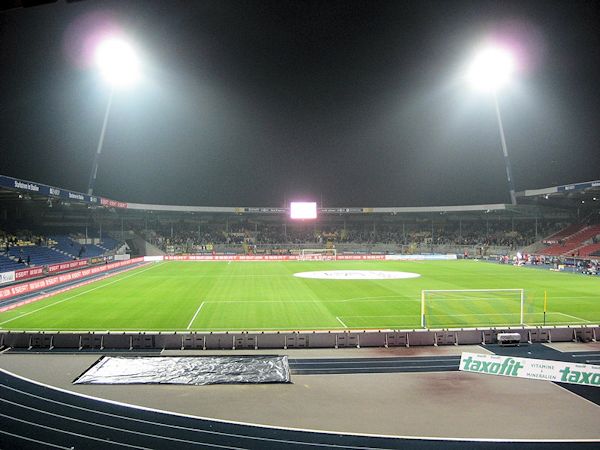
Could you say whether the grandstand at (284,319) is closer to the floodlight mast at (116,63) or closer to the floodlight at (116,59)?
the floodlight mast at (116,63)

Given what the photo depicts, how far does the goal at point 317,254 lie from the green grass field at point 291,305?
27.3m

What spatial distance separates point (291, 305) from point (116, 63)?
3690cm

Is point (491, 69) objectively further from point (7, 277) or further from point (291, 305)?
point (7, 277)

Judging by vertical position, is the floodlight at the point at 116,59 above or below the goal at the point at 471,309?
above

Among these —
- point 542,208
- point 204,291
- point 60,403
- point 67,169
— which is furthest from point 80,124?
point 542,208

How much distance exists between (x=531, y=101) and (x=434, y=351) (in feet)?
144

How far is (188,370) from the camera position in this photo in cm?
1416

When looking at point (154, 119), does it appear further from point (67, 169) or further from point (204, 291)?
point (204, 291)

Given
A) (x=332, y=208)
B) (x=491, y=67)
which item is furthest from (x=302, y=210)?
(x=491, y=67)

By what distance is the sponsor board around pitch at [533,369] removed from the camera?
13070mm

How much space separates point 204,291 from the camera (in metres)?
31.5

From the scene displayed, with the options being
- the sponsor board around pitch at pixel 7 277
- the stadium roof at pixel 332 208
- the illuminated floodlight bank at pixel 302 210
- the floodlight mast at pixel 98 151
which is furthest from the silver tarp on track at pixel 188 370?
the illuminated floodlight bank at pixel 302 210

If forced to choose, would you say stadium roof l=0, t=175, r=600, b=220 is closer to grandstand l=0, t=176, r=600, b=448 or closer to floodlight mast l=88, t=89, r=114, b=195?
grandstand l=0, t=176, r=600, b=448

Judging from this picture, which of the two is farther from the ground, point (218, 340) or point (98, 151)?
point (98, 151)
